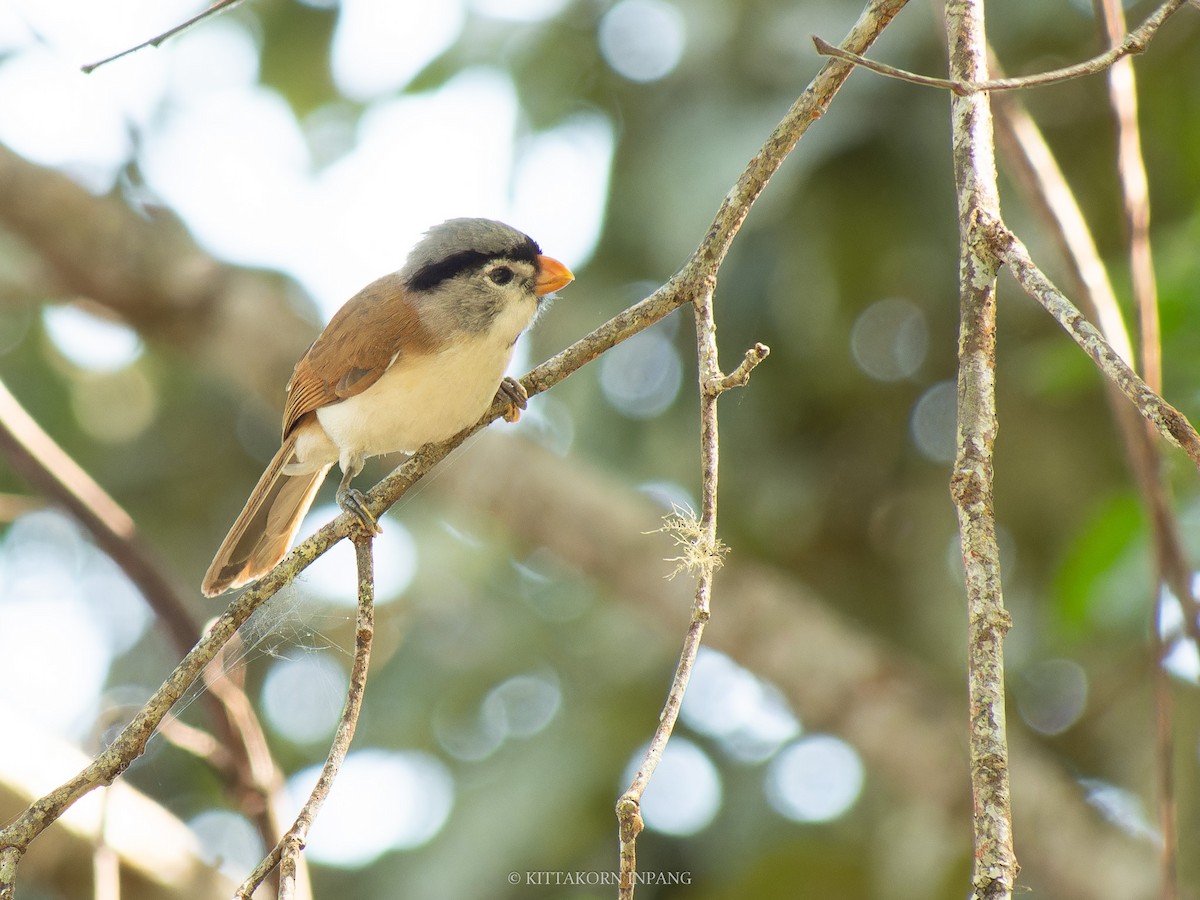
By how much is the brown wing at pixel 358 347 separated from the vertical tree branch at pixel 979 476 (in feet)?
5.14

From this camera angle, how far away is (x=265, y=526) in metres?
3.48

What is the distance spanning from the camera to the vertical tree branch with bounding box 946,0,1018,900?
1.25 m

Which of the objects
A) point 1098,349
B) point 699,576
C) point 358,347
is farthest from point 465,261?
point 1098,349

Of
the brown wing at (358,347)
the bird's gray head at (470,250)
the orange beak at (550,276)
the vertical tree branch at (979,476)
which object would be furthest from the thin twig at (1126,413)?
the brown wing at (358,347)

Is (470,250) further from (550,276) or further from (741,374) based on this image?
(741,374)

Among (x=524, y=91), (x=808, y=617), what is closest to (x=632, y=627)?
(x=808, y=617)

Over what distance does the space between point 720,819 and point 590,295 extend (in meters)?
2.03

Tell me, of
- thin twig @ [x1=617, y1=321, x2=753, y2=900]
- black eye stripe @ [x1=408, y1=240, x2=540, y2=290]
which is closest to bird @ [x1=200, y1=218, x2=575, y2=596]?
black eye stripe @ [x1=408, y1=240, x2=540, y2=290]

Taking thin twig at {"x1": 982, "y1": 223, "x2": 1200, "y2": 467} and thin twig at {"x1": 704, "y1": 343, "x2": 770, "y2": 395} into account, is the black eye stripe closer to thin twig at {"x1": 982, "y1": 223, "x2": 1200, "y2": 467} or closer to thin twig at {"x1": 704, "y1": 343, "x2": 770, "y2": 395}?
thin twig at {"x1": 704, "y1": 343, "x2": 770, "y2": 395}

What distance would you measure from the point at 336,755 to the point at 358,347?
167cm

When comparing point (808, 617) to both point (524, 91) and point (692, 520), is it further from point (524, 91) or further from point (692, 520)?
point (692, 520)

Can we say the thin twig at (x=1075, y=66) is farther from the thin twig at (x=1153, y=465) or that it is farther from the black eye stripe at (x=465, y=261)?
the black eye stripe at (x=465, y=261)

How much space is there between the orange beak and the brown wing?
334mm

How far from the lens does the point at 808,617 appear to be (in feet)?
14.0
